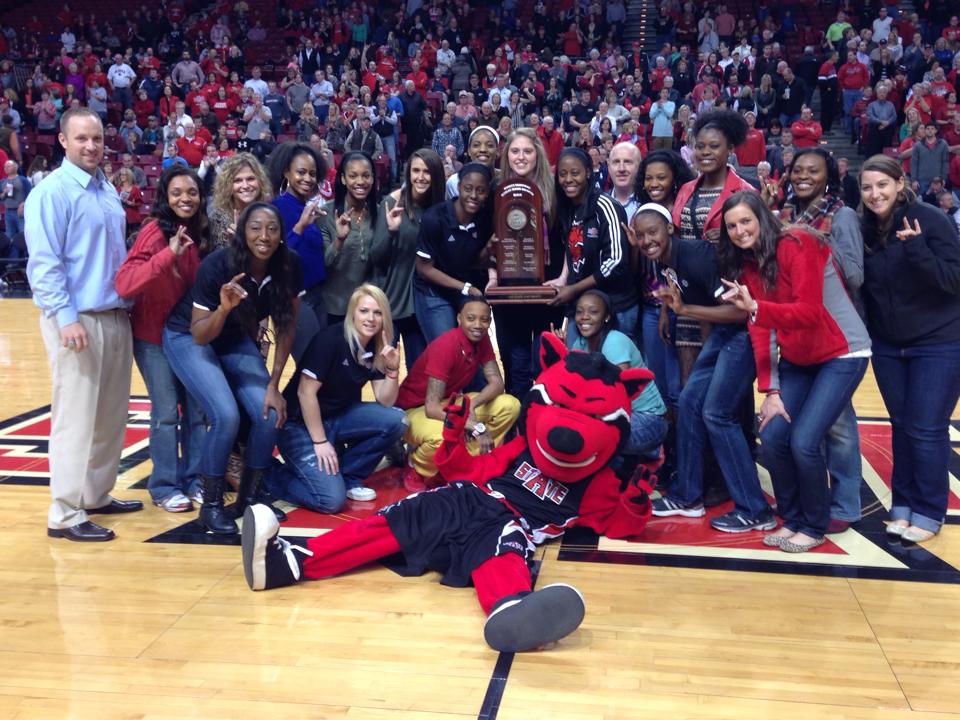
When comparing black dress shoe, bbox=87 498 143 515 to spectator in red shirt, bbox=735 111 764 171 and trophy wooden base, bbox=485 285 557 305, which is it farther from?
spectator in red shirt, bbox=735 111 764 171

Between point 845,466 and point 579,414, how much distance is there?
1281 mm

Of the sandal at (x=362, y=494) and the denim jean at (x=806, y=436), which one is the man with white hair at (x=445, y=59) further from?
the denim jean at (x=806, y=436)

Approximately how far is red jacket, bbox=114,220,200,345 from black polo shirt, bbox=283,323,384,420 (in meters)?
0.60

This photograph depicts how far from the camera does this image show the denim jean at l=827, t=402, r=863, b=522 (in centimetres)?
419

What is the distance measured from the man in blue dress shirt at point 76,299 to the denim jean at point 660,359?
227 cm

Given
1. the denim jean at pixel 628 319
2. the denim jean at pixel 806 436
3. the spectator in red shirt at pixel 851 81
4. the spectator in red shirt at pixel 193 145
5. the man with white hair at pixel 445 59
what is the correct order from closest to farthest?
1. the denim jean at pixel 806 436
2. the denim jean at pixel 628 319
3. the spectator in red shirt at pixel 193 145
4. the spectator in red shirt at pixel 851 81
5. the man with white hair at pixel 445 59

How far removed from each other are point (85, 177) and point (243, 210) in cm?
61

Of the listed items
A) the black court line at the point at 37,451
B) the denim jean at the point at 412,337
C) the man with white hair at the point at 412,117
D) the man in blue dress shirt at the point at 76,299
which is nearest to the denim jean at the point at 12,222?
the man with white hair at the point at 412,117

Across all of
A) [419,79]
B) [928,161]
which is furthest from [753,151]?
[419,79]

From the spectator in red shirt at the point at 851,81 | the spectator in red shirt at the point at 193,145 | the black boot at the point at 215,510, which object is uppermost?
the spectator in red shirt at the point at 851,81

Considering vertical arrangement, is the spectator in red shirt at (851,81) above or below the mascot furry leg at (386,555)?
above

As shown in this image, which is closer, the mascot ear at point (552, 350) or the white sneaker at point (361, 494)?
the mascot ear at point (552, 350)

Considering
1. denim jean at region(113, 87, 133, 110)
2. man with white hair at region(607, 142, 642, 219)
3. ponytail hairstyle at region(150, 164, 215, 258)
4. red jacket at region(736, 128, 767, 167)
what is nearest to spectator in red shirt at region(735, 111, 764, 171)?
red jacket at region(736, 128, 767, 167)

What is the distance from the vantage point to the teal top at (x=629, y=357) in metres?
4.30
